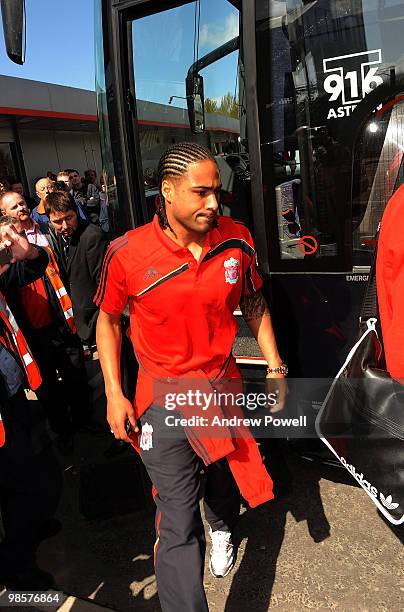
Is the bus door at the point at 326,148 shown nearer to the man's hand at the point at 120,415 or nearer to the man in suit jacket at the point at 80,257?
the man's hand at the point at 120,415

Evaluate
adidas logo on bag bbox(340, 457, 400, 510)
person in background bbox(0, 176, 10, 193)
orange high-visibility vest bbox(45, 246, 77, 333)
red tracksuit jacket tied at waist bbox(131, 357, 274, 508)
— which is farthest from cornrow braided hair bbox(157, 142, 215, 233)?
person in background bbox(0, 176, 10, 193)

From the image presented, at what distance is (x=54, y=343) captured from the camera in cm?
350

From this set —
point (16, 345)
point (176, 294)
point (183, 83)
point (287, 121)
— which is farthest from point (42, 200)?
point (176, 294)

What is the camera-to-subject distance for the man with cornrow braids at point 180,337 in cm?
176

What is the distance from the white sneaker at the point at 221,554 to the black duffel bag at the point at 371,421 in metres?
0.82

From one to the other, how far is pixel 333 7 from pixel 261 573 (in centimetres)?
257

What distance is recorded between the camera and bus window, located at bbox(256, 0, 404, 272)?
1995 millimetres

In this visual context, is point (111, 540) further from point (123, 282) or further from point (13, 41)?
point (13, 41)

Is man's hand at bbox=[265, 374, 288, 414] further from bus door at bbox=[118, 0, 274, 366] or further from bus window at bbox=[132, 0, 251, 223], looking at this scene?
bus window at bbox=[132, 0, 251, 223]

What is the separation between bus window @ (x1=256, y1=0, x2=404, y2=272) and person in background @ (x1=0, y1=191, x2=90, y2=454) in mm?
1675

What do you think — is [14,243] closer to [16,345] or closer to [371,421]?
[16,345]

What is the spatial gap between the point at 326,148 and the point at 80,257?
1.82 metres

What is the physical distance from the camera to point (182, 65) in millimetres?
2898

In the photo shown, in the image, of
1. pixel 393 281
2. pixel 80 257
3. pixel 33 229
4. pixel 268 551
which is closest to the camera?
pixel 393 281
